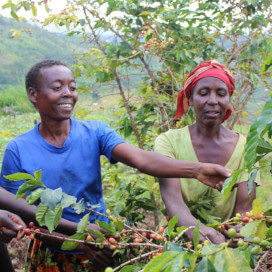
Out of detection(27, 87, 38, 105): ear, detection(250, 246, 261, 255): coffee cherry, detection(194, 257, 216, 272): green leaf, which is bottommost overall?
detection(194, 257, 216, 272): green leaf

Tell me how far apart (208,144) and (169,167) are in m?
0.43

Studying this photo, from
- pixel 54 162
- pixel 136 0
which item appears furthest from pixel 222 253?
pixel 136 0

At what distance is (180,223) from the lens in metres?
1.85

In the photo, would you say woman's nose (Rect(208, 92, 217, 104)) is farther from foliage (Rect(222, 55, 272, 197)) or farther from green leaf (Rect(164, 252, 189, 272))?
green leaf (Rect(164, 252, 189, 272))

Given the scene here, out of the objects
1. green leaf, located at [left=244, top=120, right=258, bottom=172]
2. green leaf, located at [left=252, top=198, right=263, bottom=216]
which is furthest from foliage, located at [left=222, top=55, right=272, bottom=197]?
green leaf, located at [left=252, top=198, right=263, bottom=216]

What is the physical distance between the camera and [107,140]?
2082 mm

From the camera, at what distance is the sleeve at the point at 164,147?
2.09m

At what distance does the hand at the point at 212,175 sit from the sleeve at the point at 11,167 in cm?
94

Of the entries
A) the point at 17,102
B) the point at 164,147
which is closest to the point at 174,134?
the point at 164,147

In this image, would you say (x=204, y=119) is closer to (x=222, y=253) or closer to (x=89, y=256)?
(x=89, y=256)

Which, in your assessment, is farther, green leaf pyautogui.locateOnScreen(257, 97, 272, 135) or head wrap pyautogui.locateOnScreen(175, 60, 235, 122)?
head wrap pyautogui.locateOnScreen(175, 60, 235, 122)

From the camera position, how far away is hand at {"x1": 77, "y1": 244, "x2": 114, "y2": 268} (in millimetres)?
1832

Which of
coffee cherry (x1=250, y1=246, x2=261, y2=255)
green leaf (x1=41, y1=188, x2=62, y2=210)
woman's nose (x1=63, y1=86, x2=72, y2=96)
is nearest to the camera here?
coffee cherry (x1=250, y1=246, x2=261, y2=255)

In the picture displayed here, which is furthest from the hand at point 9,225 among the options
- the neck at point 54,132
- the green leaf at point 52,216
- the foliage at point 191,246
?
the neck at point 54,132
